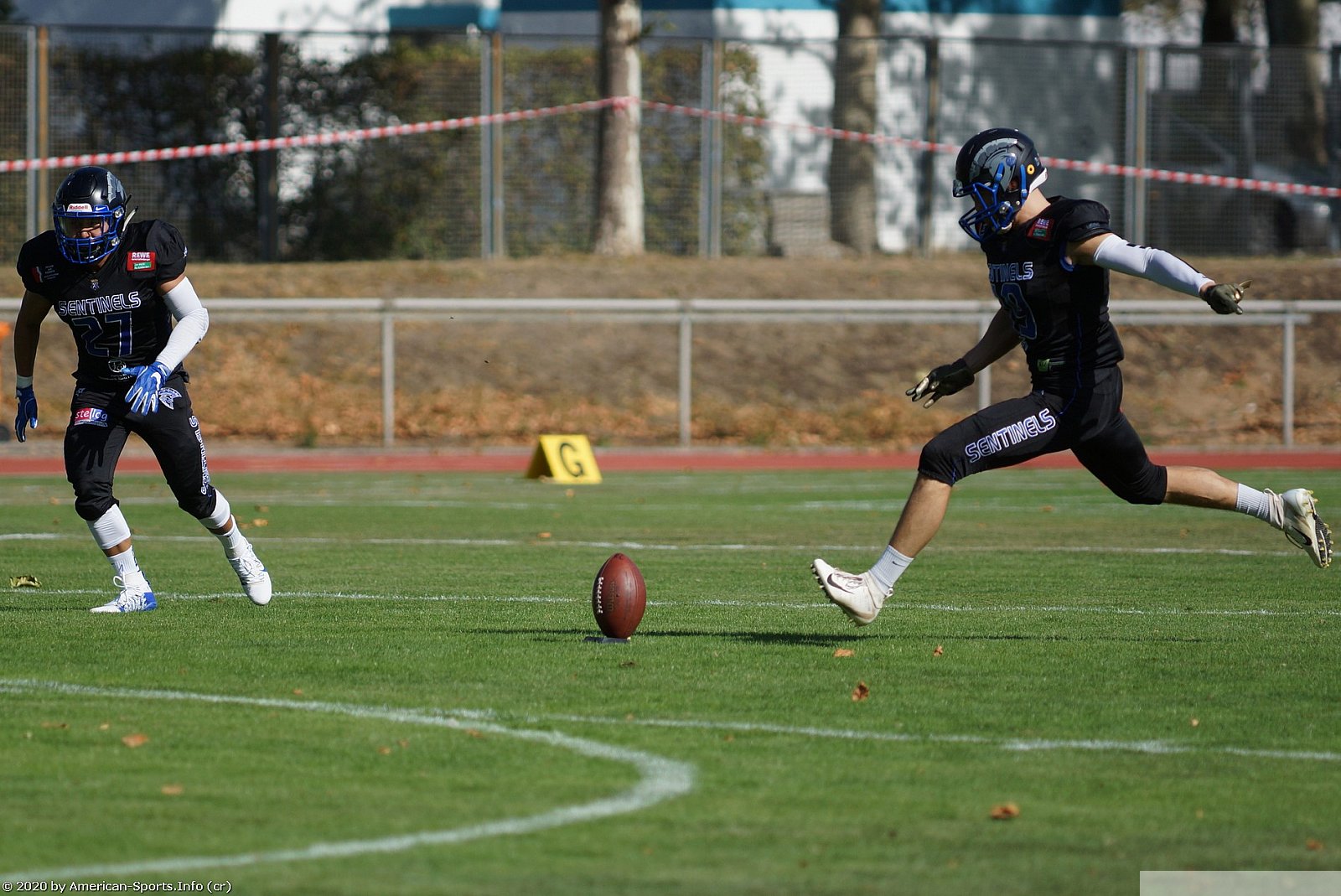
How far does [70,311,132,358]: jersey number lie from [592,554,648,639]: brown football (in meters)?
2.70

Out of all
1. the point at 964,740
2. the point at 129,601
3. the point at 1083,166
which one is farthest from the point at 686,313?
the point at 964,740

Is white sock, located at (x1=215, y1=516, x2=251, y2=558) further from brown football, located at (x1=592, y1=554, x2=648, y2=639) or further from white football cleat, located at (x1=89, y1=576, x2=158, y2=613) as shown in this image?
brown football, located at (x1=592, y1=554, x2=648, y2=639)

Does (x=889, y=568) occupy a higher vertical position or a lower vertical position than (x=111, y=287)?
lower

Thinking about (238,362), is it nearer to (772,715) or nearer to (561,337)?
(561,337)

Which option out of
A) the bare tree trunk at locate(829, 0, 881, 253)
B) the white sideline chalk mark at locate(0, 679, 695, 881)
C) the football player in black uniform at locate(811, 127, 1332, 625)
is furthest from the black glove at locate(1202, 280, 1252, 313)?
the bare tree trunk at locate(829, 0, 881, 253)

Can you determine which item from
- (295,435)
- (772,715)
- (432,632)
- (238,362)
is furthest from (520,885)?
(238,362)

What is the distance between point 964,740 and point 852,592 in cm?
188

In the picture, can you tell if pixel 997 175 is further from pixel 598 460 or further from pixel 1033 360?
pixel 598 460

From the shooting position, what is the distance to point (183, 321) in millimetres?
8875

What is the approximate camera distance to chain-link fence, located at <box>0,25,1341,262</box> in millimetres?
26375

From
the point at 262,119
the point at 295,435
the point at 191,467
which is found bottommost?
the point at 295,435

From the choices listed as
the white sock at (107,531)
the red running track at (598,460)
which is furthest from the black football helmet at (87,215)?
the red running track at (598,460)

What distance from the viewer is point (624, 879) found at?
172 inches

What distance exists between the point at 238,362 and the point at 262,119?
407cm
